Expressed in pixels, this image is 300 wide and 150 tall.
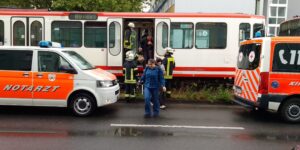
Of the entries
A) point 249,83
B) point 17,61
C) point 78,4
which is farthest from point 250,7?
point 17,61

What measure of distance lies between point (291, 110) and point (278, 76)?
954 millimetres

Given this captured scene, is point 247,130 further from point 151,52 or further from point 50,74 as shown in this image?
point 151,52

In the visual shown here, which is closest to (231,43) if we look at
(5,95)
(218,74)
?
(218,74)

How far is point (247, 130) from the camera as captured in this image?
9008mm

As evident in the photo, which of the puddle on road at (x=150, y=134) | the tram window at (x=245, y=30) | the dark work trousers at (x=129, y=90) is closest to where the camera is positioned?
the puddle on road at (x=150, y=134)

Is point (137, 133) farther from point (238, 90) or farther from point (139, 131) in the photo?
point (238, 90)

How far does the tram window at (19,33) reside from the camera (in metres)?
14.8

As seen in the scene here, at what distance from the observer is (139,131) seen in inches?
338

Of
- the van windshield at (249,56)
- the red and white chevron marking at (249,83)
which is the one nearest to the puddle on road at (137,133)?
the red and white chevron marking at (249,83)

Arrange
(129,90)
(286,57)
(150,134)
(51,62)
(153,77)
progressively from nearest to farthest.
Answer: (150,134) → (286,57) → (51,62) → (153,77) → (129,90)

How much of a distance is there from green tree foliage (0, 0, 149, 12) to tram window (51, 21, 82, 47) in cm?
944

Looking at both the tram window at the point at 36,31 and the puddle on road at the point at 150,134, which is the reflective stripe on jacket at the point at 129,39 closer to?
the tram window at the point at 36,31

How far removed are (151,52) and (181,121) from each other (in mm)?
5500

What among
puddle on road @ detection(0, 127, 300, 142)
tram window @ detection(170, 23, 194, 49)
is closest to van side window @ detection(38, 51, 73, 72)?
puddle on road @ detection(0, 127, 300, 142)
